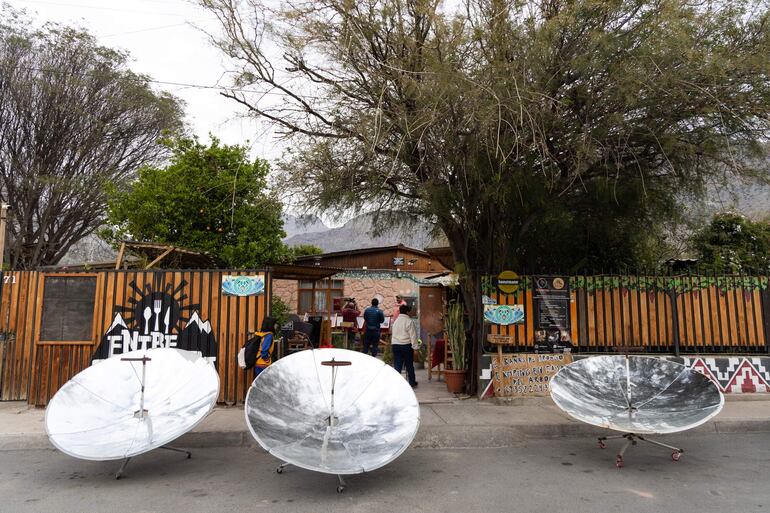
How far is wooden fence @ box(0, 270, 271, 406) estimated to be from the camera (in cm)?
860

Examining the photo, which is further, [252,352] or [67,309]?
[67,309]

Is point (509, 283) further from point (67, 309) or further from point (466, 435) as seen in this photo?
point (67, 309)

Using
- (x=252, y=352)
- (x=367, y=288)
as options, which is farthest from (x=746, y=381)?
(x=367, y=288)

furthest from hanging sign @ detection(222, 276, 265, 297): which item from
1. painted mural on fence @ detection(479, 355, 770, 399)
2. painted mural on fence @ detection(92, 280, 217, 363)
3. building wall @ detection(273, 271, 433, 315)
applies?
building wall @ detection(273, 271, 433, 315)

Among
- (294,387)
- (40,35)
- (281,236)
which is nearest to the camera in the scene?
(294,387)

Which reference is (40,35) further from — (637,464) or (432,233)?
(637,464)

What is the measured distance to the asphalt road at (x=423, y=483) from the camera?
4602 mm

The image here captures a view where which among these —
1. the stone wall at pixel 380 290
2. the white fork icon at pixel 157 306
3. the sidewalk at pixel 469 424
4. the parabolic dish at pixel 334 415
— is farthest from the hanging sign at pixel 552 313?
the stone wall at pixel 380 290

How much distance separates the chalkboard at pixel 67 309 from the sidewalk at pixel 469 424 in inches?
50.0

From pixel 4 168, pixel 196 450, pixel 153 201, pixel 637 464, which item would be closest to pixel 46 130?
pixel 4 168

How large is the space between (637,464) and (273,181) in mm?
→ 7792

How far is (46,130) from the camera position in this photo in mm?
18969

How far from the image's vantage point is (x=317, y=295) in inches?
834

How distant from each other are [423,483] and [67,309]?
689 cm
